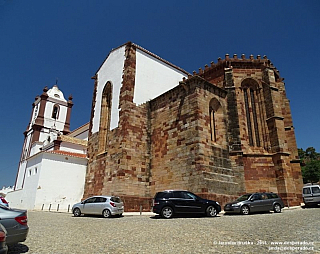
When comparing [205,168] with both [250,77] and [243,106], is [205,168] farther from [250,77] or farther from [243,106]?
[250,77]

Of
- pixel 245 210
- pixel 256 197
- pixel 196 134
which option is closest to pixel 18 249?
pixel 245 210

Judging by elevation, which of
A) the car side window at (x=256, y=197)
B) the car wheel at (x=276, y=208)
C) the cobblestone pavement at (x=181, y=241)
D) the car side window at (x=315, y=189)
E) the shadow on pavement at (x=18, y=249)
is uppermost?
the car side window at (x=315, y=189)

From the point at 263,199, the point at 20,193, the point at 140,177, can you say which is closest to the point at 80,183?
the point at 20,193

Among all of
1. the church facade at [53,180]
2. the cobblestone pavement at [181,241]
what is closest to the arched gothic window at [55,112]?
the church facade at [53,180]

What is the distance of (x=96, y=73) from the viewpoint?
2723 centimetres

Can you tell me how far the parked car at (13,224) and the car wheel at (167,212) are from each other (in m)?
7.57

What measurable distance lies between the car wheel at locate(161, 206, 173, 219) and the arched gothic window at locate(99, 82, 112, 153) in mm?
11406

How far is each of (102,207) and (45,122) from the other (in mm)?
33381

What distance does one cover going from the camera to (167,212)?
1228 cm

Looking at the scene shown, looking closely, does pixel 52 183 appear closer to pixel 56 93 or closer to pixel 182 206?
pixel 182 206

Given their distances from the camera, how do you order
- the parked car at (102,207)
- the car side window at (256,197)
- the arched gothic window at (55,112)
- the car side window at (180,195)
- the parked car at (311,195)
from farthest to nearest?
the arched gothic window at (55,112)
the parked car at (311,195)
the car side window at (256,197)
the parked car at (102,207)
the car side window at (180,195)

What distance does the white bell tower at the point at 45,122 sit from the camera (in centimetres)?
3907

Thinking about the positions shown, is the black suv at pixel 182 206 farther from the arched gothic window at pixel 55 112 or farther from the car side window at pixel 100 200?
the arched gothic window at pixel 55 112

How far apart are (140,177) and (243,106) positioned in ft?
33.3
